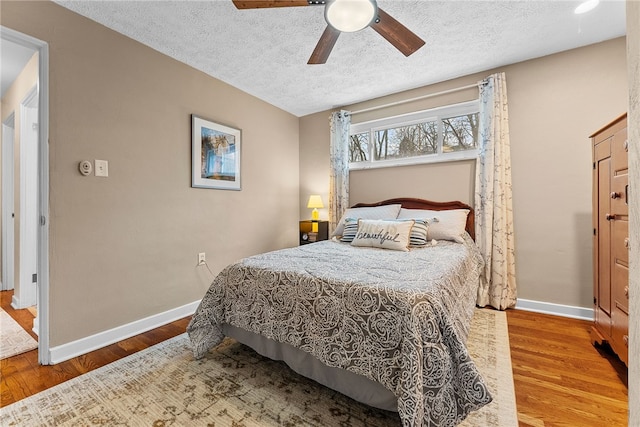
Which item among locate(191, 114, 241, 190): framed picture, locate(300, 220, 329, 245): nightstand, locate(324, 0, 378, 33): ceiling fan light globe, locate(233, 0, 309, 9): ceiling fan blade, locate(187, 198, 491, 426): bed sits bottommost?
locate(187, 198, 491, 426): bed

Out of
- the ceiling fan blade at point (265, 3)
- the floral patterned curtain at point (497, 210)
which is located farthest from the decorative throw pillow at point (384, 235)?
the ceiling fan blade at point (265, 3)

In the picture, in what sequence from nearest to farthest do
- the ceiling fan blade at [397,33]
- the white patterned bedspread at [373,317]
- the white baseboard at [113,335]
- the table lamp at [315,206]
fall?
the white patterned bedspread at [373,317] → the ceiling fan blade at [397,33] → the white baseboard at [113,335] → the table lamp at [315,206]

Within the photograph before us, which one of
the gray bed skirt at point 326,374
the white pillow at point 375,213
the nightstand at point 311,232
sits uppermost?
the white pillow at point 375,213

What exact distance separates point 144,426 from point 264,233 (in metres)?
2.57

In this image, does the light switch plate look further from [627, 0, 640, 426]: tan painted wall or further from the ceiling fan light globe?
[627, 0, 640, 426]: tan painted wall

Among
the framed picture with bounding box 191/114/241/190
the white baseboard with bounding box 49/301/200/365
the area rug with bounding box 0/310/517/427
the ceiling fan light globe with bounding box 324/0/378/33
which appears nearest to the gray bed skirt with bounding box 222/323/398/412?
the area rug with bounding box 0/310/517/427

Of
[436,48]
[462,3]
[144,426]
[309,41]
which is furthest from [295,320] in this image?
[436,48]

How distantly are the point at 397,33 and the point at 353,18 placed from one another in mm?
349

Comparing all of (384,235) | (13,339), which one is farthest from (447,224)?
(13,339)

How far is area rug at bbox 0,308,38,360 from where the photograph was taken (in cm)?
204

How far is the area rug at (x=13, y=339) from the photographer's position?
2.04 metres

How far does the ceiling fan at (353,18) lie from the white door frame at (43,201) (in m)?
1.47

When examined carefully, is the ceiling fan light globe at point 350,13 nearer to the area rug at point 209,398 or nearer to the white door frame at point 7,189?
the area rug at point 209,398

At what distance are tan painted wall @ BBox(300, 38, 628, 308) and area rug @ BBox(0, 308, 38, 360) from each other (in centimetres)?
426
